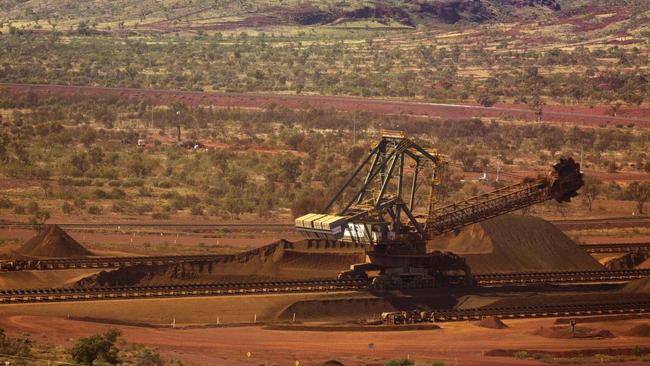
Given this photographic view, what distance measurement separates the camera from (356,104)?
111312 millimetres

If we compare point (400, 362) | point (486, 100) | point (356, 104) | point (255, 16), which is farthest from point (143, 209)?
point (255, 16)

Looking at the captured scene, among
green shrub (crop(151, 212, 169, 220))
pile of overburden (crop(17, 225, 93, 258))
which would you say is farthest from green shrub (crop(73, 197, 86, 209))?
pile of overburden (crop(17, 225, 93, 258))

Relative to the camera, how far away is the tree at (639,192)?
75062 millimetres

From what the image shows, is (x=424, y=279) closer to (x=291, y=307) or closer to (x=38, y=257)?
(x=291, y=307)

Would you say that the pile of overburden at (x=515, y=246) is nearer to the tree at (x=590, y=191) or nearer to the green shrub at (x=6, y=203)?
the tree at (x=590, y=191)

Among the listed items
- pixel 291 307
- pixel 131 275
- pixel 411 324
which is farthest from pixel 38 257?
pixel 411 324

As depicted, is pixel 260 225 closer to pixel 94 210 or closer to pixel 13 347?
pixel 94 210

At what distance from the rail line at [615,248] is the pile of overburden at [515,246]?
9.16 ft

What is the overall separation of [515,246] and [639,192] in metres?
24.6

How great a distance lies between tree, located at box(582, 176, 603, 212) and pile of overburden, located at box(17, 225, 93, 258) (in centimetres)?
3007

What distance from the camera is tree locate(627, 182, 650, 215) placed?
246 feet

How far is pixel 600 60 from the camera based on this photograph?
149750mm

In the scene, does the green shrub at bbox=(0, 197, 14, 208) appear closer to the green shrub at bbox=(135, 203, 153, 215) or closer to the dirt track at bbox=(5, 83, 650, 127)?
the green shrub at bbox=(135, 203, 153, 215)

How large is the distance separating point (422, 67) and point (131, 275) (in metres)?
104
